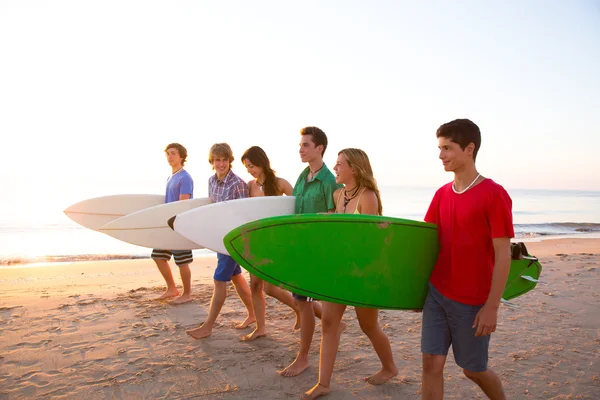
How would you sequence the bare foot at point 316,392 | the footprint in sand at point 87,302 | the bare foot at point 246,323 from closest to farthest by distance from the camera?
the bare foot at point 316,392
the bare foot at point 246,323
the footprint in sand at point 87,302

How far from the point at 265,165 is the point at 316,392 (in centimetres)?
178

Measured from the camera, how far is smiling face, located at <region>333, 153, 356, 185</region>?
2.56 m

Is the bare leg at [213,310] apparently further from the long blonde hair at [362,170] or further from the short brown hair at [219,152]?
the long blonde hair at [362,170]

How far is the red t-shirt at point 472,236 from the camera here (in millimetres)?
1824

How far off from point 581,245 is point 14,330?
1144 cm

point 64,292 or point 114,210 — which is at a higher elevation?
point 114,210

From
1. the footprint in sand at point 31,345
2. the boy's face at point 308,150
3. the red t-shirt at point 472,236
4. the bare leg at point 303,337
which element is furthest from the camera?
the footprint in sand at point 31,345

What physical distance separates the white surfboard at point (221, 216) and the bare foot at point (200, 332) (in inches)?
27.1

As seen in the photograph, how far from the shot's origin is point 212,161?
379cm

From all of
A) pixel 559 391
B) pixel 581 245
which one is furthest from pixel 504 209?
pixel 581 245

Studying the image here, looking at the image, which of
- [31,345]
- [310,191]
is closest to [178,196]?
[31,345]

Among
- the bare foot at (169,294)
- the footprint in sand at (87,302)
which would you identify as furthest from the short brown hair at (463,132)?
the footprint in sand at (87,302)

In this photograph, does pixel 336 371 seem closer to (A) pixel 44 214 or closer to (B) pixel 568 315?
(B) pixel 568 315

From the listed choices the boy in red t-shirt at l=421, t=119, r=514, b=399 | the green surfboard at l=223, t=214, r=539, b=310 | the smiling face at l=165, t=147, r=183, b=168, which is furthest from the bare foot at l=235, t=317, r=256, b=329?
the boy in red t-shirt at l=421, t=119, r=514, b=399
